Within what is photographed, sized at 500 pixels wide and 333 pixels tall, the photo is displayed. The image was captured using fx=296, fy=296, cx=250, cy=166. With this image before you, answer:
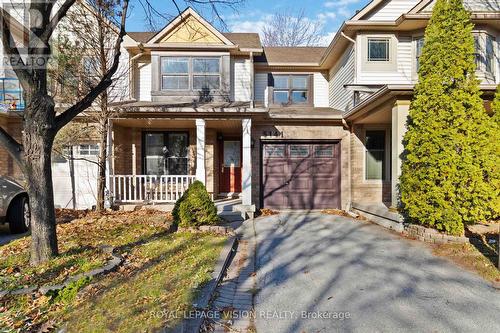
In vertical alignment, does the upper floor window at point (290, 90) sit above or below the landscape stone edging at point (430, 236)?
above

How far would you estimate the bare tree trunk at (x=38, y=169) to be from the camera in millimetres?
4199

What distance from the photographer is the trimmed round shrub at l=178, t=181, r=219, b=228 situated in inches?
256

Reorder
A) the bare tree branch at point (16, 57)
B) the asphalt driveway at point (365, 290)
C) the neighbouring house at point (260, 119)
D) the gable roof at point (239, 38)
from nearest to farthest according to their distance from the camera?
the asphalt driveway at point (365, 290), the bare tree branch at point (16, 57), the neighbouring house at point (260, 119), the gable roof at point (239, 38)

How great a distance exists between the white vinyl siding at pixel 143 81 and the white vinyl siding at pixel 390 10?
→ 26.3 ft

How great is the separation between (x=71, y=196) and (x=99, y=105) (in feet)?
11.4

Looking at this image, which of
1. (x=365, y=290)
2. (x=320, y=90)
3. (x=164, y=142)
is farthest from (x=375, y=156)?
(x=164, y=142)

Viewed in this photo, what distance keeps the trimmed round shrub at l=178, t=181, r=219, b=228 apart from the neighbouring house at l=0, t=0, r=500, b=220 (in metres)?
2.11

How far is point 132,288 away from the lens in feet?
11.8

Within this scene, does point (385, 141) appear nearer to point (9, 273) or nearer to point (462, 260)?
point (462, 260)

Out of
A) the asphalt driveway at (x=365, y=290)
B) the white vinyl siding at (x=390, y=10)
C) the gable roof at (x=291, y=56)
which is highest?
the white vinyl siding at (x=390, y=10)

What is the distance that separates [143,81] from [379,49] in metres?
8.45

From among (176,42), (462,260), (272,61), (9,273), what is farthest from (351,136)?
(9,273)

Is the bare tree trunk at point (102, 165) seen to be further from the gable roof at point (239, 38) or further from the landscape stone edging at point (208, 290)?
the landscape stone edging at point (208, 290)

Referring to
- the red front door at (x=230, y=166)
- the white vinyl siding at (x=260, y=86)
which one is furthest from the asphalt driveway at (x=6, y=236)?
the white vinyl siding at (x=260, y=86)
